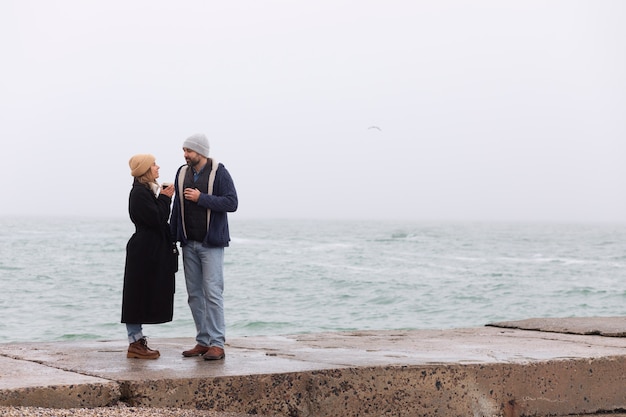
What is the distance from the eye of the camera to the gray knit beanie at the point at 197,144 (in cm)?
575

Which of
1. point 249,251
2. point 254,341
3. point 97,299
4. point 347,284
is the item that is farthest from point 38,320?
point 249,251

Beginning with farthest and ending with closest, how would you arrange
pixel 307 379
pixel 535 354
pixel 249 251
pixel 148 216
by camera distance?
pixel 249 251 < pixel 535 354 < pixel 148 216 < pixel 307 379

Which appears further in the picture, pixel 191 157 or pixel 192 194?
pixel 191 157

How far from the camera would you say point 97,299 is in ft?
Result: 86.3

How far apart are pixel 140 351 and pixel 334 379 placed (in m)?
1.47

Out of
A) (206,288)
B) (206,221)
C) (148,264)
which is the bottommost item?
(206,288)

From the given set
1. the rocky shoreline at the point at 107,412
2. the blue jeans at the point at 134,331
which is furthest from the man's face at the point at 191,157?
the rocky shoreline at the point at 107,412

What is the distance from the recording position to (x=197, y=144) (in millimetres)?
5762

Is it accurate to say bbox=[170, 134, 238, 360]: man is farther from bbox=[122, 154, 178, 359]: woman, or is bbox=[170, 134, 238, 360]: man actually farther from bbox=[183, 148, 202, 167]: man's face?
bbox=[122, 154, 178, 359]: woman

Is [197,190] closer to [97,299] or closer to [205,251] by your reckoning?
[205,251]

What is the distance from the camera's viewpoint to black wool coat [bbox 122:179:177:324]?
5.65 m

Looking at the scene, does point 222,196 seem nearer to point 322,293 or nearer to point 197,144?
point 197,144

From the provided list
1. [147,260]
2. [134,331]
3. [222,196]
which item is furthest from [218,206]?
[134,331]

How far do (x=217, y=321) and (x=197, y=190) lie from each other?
0.97 metres
